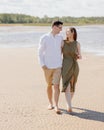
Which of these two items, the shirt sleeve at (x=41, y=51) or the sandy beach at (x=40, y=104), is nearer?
the sandy beach at (x=40, y=104)

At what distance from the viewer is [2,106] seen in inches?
319

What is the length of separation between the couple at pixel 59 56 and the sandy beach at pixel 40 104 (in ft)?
1.28

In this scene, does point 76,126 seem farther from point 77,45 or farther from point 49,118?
point 77,45

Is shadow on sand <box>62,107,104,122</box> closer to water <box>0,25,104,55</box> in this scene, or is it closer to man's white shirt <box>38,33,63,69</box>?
man's white shirt <box>38,33,63,69</box>

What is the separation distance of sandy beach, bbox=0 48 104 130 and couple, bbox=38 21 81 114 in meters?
0.39

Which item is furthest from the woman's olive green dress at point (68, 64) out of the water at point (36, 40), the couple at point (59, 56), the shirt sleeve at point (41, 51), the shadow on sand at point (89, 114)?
the water at point (36, 40)

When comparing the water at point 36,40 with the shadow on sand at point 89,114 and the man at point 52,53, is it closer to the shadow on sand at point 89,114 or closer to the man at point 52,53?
the shadow on sand at point 89,114

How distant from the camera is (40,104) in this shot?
8281 mm

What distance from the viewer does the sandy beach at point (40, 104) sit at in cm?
688

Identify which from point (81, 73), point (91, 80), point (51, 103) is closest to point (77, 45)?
point (51, 103)

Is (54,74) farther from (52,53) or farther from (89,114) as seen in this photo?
(89,114)

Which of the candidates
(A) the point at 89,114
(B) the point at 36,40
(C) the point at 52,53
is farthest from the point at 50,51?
(B) the point at 36,40

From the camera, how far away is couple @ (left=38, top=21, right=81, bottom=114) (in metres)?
7.47

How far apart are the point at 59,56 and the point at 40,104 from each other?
47.0 inches
